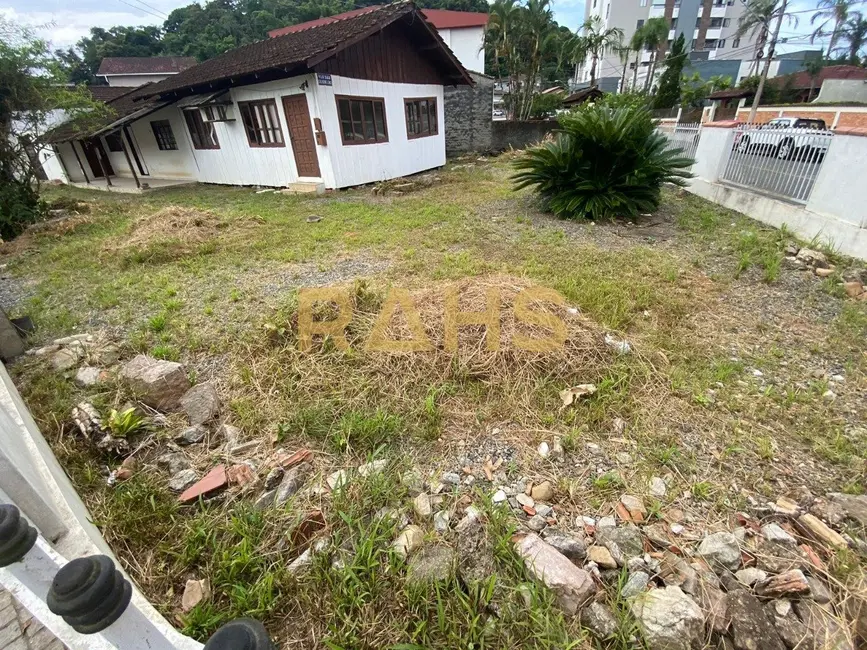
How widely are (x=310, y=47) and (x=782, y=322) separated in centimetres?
952

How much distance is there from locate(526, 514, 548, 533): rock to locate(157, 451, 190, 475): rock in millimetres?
1687

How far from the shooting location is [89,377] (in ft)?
8.20

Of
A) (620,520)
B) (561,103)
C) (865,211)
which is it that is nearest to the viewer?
(620,520)

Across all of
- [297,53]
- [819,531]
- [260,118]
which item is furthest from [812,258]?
[260,118]

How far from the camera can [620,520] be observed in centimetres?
164

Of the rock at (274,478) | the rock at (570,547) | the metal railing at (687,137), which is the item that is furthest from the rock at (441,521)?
the metal railing at (687,137)

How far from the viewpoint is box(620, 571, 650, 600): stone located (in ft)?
4.44

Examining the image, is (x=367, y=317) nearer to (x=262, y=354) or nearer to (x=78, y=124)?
(x=262, y=354)

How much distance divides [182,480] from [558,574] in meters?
1.73

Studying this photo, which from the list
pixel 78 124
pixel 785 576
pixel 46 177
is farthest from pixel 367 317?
pixel 46 177

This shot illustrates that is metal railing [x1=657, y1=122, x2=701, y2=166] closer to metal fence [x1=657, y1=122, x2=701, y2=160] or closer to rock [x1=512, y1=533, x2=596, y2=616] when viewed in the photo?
metal fence [x1=657, y1=122, x2=701, y2=160]

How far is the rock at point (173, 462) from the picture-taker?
6.34 feet

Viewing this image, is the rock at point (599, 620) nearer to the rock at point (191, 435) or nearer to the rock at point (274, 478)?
the rock at point (274, 478)

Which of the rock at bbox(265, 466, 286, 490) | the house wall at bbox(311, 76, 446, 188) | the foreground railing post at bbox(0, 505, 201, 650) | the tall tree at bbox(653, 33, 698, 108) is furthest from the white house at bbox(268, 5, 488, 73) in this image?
the foreground railing post at bbox(0, 505, 201, 650)
